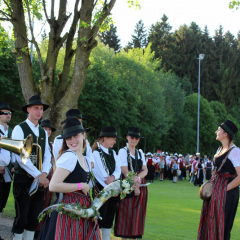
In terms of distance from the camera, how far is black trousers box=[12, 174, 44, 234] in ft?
19.6

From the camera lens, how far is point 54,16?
1040cm

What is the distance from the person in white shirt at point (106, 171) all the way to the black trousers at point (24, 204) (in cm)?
117

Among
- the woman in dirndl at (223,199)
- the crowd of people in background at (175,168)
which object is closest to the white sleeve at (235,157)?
the woman in dirndl at (223,199)

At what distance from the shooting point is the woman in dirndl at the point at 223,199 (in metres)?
6.23

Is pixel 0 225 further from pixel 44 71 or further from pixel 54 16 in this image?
pixel 54 16

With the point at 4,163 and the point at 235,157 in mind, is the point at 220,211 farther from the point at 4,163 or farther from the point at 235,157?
the point at 4,163

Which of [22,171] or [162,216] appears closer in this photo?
[22,171]

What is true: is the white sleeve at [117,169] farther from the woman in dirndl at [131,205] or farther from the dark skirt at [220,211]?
the dark skirt at [220,211]

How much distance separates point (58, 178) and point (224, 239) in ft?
10.7

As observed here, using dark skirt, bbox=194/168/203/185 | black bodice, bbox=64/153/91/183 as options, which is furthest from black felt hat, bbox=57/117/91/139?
dark skirt, bbox=194/168/203/185

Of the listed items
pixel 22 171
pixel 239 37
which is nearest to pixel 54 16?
pixel 22 171

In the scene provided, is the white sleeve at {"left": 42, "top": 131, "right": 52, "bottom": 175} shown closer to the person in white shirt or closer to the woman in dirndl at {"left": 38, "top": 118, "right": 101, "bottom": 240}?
the person in white shirt

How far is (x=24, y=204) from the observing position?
6.03 m

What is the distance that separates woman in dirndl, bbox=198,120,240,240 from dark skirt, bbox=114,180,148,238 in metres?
1.48
